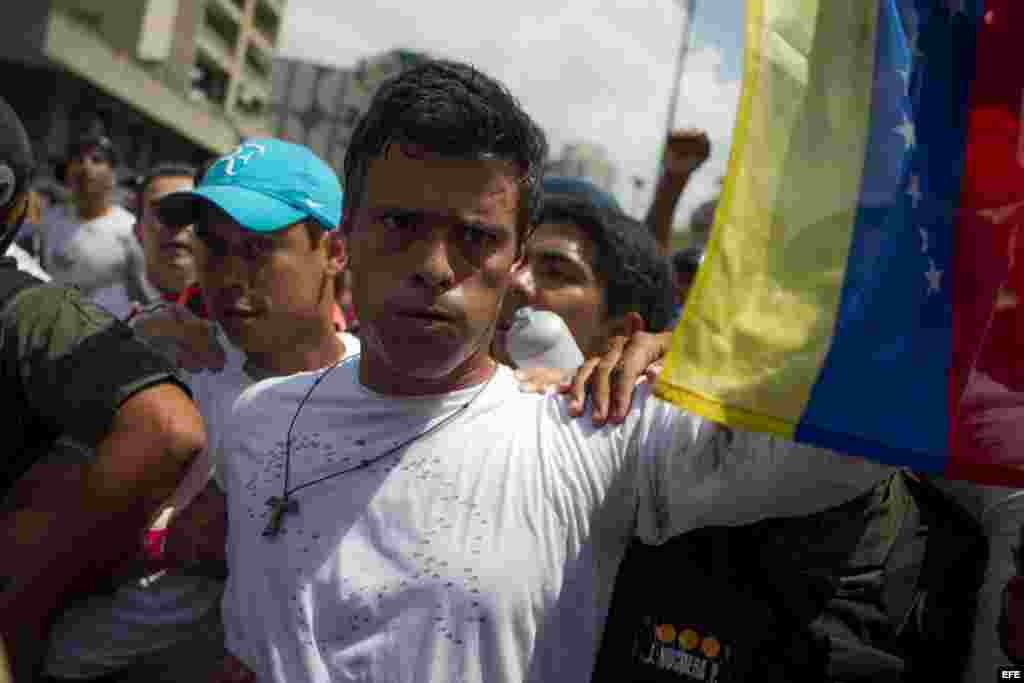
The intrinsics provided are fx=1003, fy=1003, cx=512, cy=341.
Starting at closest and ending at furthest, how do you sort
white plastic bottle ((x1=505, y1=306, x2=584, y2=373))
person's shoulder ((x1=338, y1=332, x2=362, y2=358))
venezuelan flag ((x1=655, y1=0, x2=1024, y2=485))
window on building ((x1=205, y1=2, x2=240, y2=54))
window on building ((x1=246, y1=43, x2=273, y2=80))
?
venezuelan flag ((x1=655, y1=0, x2=1024, y2=485)) < white plastic bottle ((x1=505, y1=306, x2=584, y2=373)) < person's shoulder ((x1=338, y1=332, x2=362, y2=358)) < window on building ((x1=205, y1=2, x2=240, y2=54)) < window on building ((x1=246, y1=43, x2=273, y2=80))

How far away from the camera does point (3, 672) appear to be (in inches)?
51.1

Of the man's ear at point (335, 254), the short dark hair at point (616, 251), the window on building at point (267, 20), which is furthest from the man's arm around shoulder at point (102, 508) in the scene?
the window on building at point (267, 20)

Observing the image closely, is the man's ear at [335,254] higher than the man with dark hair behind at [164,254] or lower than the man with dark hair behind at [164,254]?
higher

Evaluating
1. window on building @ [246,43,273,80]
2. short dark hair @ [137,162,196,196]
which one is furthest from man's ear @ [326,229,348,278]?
window on building @ [246,43,273,80]

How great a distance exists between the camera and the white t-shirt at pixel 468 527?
1581 mm

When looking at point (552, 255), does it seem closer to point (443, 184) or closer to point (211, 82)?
point (443, 184)

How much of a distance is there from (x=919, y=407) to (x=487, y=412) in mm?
721

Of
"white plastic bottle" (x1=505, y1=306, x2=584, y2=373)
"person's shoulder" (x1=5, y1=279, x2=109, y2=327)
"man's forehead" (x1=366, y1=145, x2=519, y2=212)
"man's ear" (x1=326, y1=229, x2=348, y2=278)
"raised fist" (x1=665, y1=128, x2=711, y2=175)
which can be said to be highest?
"raised fist" (x1=665, y1=128, x2=711, y2=175)

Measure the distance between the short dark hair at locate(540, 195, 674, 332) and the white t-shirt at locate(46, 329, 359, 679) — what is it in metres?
1.40

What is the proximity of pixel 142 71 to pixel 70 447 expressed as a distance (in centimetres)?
3422

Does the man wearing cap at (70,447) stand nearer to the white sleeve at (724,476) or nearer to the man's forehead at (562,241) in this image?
the white sleeve at (724,476)

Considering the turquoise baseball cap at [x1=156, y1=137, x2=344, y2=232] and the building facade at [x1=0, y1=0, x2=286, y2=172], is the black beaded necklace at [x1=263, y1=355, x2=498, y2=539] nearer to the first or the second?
the turquoise baseball cap at [x1=156, y1=137, x2=344, y2=232]

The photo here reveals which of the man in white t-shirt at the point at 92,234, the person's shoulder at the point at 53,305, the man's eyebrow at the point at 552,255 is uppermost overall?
the man's eyebrow at the point at 552,255

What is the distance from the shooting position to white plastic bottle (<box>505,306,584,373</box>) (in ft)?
7.37
